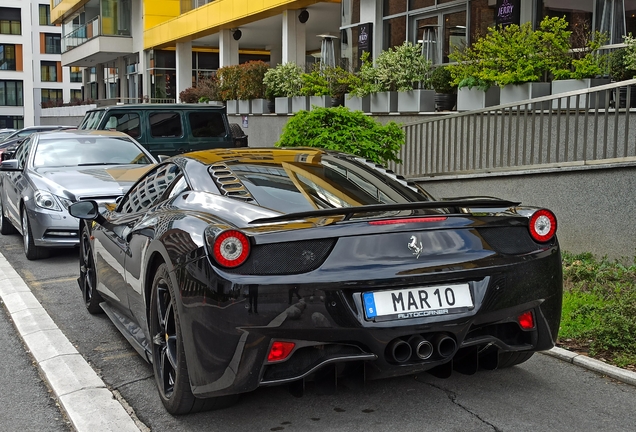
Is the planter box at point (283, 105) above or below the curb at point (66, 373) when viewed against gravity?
above

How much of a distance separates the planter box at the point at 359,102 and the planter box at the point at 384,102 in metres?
0.29

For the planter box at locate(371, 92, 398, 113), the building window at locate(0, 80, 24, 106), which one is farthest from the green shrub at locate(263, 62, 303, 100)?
the building window at locate(0, 80, 24, 106)

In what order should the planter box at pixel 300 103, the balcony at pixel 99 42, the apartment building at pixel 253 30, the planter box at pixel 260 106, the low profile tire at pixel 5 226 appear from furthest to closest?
1. the balcony at pixel 99 42
2. the planter box at pixel 260 106
3. the planter box at pixel 300 103
4. the apartment building at pixel 253 30
5. the low profile tire at pixel 5 226

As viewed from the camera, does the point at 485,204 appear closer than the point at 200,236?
No

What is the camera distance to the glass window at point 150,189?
18.2ft

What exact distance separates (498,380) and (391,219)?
145 centimetres

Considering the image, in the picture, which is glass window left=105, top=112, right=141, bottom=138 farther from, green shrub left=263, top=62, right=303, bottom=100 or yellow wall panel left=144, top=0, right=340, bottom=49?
yellow wall panel left=144, top=0, right=340, bottom=49

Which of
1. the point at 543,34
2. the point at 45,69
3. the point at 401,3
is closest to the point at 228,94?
the point at 401,3

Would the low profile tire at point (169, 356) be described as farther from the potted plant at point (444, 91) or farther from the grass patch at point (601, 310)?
the potted plant at point (444, 91)

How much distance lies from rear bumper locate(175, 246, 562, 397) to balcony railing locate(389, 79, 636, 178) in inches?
201

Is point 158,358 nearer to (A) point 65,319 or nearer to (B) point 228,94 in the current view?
(A) point 65,319

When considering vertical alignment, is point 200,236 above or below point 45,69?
below

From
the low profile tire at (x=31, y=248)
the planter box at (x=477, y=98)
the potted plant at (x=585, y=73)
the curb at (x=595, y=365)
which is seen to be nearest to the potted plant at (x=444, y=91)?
the planter box at (x=477, y=98)

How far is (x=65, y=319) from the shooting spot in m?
7.05
